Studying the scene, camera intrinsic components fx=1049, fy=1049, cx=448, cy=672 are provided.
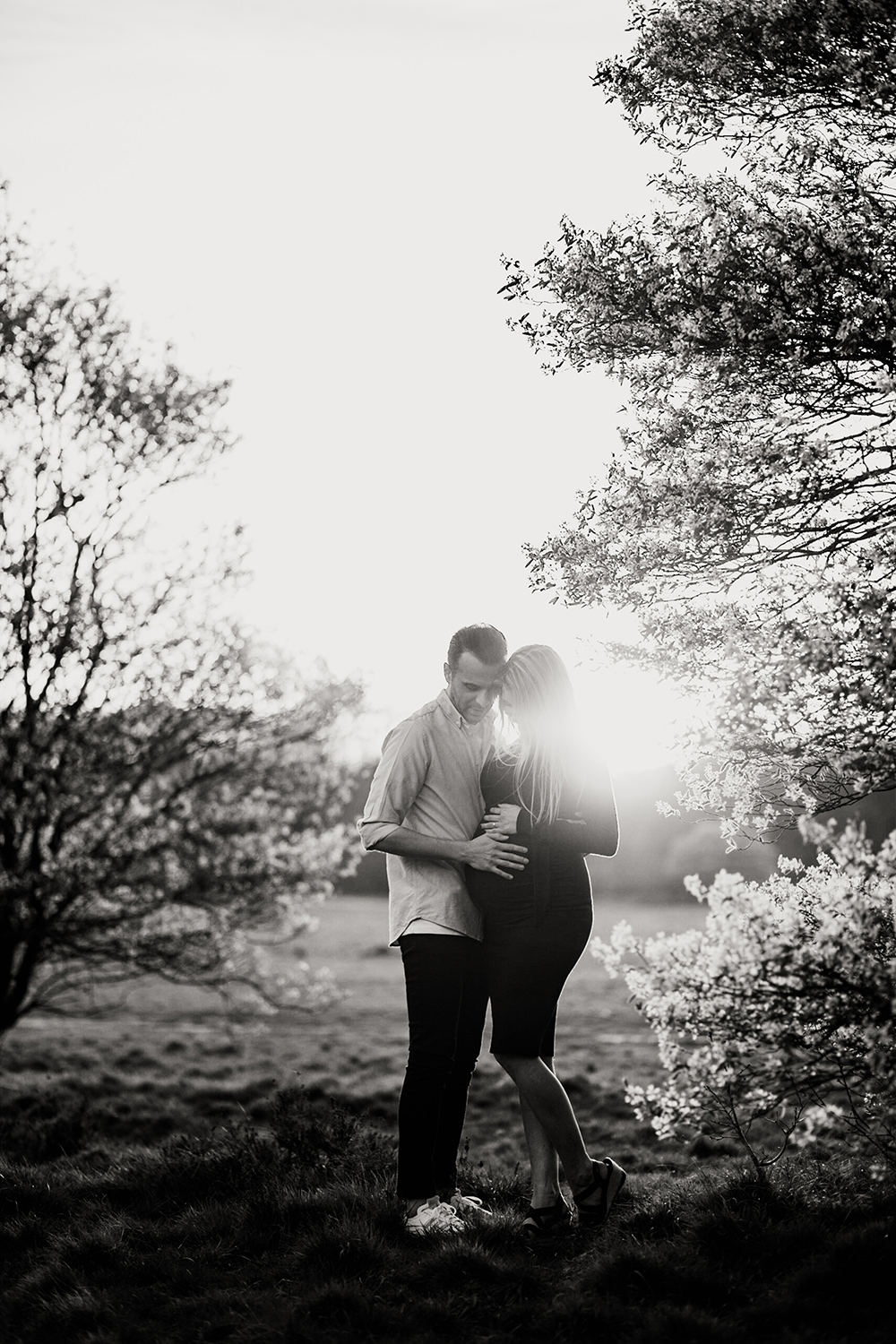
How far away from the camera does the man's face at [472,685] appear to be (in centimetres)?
512

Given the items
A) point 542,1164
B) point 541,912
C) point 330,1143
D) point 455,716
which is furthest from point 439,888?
point 330,1143

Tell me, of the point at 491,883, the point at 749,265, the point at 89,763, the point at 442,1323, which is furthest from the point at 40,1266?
the point at 89,763

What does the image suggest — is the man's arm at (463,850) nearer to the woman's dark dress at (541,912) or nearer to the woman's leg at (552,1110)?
the woman's dark dress at (541,912)

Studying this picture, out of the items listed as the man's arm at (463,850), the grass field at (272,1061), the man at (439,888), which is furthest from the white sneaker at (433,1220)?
the grass field at (272,1061)

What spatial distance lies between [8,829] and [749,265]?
29.9ft

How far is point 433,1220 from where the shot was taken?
487 centimetres

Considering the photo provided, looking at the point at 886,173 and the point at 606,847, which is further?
the point at 886,173

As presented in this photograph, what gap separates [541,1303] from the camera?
4160mm

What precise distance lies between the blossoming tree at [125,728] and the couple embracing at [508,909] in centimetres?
673

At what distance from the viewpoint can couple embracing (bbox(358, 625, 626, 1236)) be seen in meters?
4.89

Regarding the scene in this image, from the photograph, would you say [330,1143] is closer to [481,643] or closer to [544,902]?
[544,902]

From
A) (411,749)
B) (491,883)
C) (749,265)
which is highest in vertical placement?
(749,265)

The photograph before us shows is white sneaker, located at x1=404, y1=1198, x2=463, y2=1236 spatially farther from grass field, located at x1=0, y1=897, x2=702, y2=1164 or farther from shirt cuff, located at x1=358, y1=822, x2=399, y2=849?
grass field, located at x1=0, y1=897, x2=702, y2=1164

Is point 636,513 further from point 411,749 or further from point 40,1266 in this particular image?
point 40,1266
